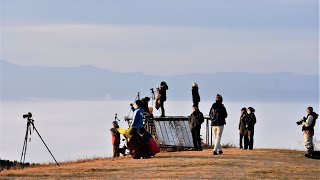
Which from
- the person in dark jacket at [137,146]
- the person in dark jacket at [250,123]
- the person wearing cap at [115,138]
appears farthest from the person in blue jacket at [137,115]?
the person in dark jacket at [250,123]

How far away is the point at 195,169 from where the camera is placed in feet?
84.9

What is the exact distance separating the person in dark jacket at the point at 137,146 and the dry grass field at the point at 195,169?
1.71ft

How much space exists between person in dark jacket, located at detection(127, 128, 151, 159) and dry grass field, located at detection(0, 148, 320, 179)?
521mm

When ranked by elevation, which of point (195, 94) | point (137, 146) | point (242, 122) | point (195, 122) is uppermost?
point (195, 94)

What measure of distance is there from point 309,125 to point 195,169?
23.9 feet

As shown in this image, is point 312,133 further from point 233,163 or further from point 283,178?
point 283,178

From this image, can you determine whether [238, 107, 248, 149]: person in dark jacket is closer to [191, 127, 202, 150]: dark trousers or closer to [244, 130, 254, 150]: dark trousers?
[244, 130, 254, 150]: dark trousers

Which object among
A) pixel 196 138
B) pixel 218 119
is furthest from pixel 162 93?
pixel 218 119

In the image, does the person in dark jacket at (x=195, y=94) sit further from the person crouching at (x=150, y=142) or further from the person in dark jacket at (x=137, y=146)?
the person in dark jacket at (x=137, y=146)

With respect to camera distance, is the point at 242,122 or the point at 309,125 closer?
the point at 309,125

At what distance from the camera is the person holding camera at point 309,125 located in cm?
3162

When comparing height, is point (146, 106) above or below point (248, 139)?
above

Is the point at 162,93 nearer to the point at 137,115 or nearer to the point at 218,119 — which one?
the point at 218,119

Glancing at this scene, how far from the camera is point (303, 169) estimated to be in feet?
87.7
